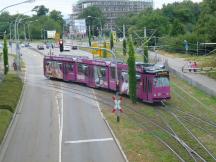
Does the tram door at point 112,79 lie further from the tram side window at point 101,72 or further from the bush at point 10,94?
the bush at point 10,94

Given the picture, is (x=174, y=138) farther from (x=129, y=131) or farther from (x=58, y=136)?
(x=58, y=136)

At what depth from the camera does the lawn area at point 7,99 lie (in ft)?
121

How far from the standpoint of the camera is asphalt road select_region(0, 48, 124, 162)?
29.5m

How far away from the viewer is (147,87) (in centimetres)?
4406

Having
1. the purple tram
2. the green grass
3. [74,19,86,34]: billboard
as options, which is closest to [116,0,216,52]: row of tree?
[74,19,86,34]: billboard

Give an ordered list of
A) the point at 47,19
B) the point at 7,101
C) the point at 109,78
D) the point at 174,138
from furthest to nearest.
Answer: the point at 47,19
the point at 109,78
the point at 7,101
the point at 174,138

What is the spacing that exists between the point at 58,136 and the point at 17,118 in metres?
8.07

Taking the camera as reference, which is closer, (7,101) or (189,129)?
(189,129)

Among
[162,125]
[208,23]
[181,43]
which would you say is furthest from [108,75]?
[181,43]

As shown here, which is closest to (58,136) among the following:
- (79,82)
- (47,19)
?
(79,82)

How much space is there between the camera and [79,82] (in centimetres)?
5947

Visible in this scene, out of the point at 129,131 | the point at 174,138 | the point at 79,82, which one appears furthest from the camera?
the point at 79,82

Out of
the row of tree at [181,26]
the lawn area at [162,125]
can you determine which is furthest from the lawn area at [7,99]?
the row of tree at [181,26]

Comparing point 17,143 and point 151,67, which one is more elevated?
point 151,67
